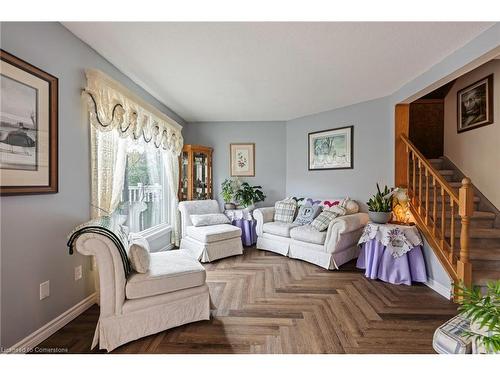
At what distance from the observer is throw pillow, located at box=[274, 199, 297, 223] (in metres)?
3.88

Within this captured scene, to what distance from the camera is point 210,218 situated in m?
3.77

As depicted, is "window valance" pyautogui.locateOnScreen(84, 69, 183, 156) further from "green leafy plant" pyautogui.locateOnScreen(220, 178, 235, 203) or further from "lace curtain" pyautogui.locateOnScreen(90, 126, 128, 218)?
"green leafy plant" pyautogui.locateOnScreen(220, 178, 235, 203)

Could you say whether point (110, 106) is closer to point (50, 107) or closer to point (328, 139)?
point (50, 107)

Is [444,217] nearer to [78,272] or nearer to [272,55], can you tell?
[272,55]

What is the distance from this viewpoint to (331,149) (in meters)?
4.10

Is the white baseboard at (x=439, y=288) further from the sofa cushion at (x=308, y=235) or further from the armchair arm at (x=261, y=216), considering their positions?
the armchair arm at (x=261, y=216)

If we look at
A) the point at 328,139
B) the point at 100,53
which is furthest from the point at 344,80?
the point at 100,53

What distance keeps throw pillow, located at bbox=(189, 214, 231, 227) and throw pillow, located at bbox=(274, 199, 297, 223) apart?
87 centimetres

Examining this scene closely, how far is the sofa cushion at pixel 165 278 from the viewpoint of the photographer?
5.49ft

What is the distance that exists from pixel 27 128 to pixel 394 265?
3682 mm

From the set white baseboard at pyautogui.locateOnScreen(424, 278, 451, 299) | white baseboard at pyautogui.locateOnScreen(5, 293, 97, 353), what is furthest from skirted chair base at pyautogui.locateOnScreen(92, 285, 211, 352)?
white baseboard at pyautogui.locateOnScreen(424, 278, 451, 299)

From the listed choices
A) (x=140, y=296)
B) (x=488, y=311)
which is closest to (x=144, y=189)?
(x=140, y=296)

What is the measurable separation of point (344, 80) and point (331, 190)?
6.30 ft

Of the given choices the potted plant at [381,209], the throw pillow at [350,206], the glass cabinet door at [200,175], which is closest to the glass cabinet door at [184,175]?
the glass cabinet door at [200,175]
